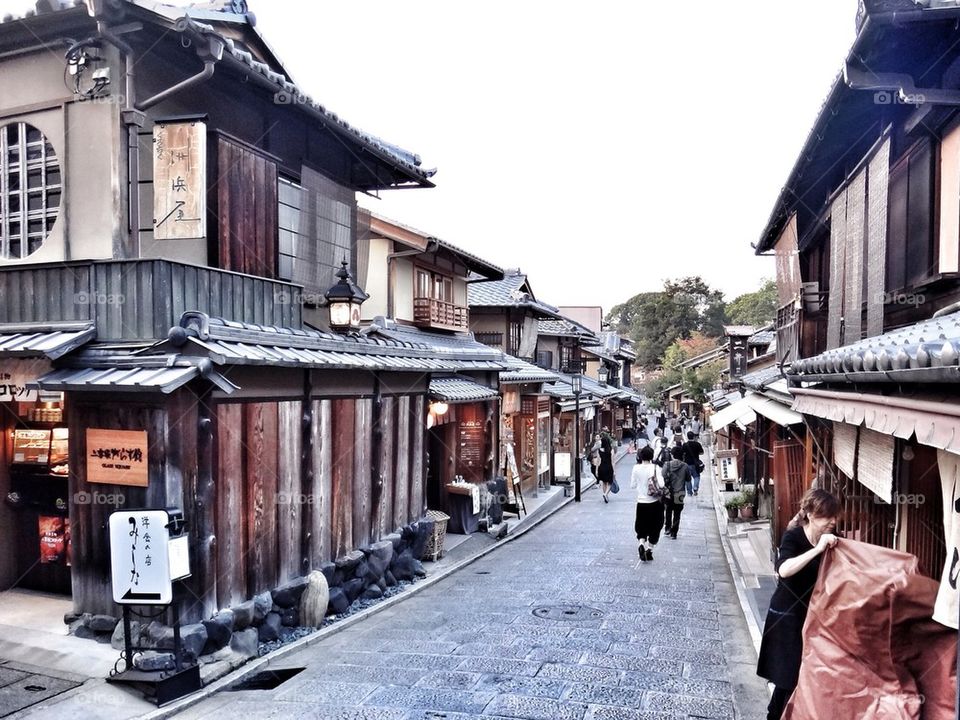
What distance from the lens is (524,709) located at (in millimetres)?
7355

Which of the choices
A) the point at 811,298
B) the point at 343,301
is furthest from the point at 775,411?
the point at 343,301

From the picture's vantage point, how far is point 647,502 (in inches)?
609

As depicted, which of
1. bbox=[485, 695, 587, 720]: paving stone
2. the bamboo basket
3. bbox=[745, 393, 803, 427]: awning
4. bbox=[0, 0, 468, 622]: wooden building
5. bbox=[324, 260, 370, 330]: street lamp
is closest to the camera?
bbox=[485, 695, 587, 720]: paving stone

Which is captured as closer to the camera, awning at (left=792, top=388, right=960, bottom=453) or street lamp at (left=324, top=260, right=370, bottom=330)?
awning at (left=792, top=388, right=960, bottom=453)

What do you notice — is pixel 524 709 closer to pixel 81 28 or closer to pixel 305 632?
pixel 305 632

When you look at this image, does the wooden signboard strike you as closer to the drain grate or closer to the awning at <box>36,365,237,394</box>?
the awning at <box>36,365,237,394</box>

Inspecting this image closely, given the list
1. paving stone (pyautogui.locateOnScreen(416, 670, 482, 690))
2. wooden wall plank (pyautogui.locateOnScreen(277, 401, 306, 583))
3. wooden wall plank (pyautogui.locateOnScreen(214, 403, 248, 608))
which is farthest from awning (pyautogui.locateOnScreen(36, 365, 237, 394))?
paving stone (pyautogui.locateOnScreen(416, 670, 482, 690))

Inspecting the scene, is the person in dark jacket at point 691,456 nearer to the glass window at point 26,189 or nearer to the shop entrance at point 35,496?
the shop entrance at point 35,496

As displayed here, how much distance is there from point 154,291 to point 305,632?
5566mm

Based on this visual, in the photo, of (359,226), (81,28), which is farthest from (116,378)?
(359,226)

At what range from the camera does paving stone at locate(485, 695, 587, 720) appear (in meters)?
7.17

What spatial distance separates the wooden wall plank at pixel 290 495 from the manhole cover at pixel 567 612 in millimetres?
4007

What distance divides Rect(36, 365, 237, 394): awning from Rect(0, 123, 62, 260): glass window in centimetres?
238

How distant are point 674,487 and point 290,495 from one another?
10965 millimetres
